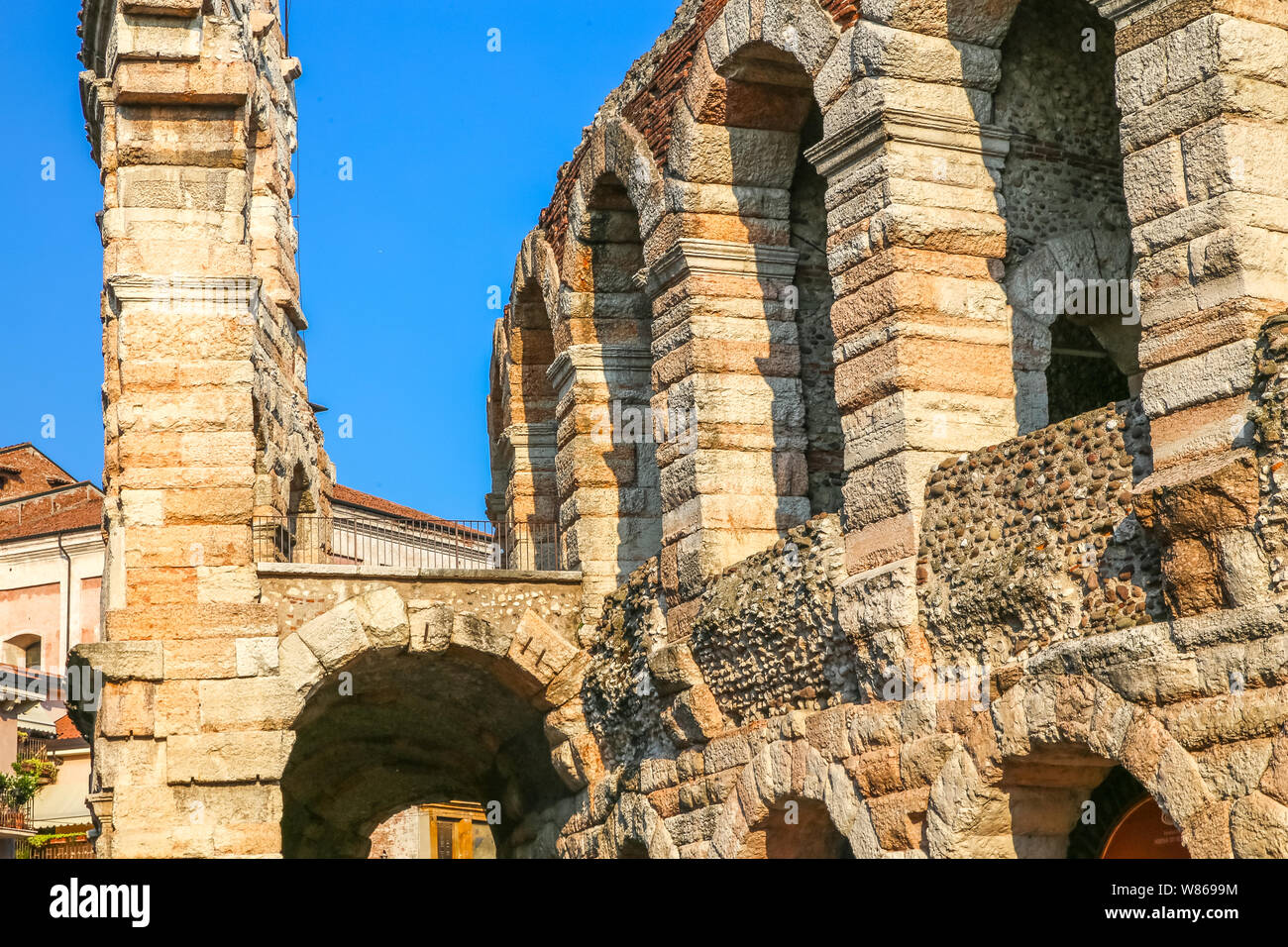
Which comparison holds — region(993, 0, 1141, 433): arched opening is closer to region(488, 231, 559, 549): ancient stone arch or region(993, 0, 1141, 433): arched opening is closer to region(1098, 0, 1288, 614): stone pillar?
region(1098, 0, 1288, 614): stone pillar

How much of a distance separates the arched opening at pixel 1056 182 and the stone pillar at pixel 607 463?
3.85 metres

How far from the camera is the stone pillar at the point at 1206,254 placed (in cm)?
746

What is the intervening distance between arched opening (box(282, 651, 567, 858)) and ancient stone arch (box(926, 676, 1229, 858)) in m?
5.17

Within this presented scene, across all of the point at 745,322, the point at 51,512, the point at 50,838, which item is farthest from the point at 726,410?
the point at 51,512

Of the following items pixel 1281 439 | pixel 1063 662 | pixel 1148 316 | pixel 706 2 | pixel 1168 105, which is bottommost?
pixel 1063 662

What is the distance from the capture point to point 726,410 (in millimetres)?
11625

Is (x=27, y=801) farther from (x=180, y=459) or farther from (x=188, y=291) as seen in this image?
(x=188, y=291)

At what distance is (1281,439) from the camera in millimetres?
7219

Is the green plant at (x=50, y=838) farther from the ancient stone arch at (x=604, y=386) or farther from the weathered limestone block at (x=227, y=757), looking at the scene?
the weathered limestone block at (x=227, y=757)

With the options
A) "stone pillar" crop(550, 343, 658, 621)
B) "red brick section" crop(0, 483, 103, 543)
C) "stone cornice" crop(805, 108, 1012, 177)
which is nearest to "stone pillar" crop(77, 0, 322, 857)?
"stone pillar" crop(550, 343, 658, 621)
